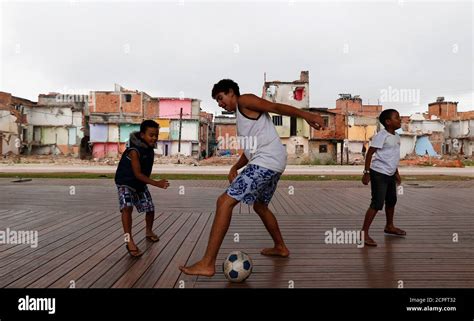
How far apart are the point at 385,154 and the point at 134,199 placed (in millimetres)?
3123

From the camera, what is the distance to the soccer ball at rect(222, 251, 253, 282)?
11.4 feet

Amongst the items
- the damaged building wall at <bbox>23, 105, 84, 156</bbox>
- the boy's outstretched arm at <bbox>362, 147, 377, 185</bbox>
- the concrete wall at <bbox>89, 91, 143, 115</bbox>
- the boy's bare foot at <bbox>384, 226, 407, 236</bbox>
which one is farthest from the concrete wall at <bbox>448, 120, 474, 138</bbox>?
the boy's outstretched arm at <bbox>362, 147, 377, 185</bbox>

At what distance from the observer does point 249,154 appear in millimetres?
3998

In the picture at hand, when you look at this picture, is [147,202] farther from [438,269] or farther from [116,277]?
[438,269]

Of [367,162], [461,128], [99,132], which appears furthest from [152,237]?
[461,128]

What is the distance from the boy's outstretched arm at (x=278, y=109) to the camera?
3.61 m

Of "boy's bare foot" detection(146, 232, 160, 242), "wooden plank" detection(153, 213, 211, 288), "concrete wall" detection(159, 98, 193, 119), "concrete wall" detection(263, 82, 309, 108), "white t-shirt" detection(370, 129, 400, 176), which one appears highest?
"concrete wall" detection(263, 82, 309, 108)

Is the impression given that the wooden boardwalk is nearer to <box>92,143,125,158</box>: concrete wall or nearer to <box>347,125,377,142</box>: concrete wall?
<box>92,143,125,158</box>: concrete wall

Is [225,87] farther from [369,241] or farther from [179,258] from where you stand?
[369,241]

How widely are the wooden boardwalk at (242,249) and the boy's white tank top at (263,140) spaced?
100 centimetres

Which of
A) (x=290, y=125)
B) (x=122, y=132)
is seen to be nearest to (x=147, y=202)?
(x=290, y=125)

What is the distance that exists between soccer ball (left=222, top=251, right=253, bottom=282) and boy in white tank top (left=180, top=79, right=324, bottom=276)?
171mm

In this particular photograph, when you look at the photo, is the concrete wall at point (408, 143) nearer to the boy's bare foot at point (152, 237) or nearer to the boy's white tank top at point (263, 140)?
the boy's bare foot at point (152, 237)

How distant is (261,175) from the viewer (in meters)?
3.77
